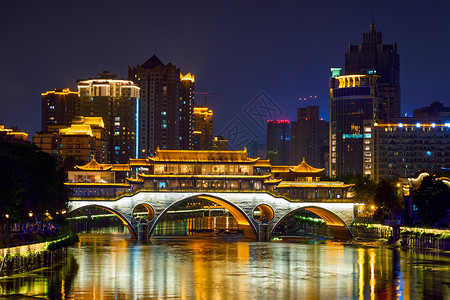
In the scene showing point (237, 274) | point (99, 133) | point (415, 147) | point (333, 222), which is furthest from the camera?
point (99, 133)

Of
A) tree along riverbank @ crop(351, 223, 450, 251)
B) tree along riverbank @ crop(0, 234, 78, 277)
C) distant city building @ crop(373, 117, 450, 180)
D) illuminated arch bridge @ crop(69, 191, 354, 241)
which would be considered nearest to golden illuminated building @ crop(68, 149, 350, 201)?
illuminated arch bridge @ crop(69, 191, 354, 241)

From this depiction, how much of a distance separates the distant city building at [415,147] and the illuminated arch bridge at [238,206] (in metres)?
86.1

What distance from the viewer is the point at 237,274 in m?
62.1

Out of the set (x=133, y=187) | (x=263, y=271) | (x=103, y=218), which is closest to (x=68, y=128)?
(x=103, y=218)

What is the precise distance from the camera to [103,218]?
139125 mm

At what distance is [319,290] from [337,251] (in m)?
29.4

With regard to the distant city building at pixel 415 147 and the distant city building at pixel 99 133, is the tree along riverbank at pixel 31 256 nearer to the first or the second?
the distant city building at pixel 99 133

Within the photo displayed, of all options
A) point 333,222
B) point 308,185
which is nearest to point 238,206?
point 308,185

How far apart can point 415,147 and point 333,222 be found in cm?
8594

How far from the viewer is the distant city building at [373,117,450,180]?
598ft

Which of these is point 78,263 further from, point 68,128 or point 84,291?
point 68,128

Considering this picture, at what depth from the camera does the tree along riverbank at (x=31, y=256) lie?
54.9m

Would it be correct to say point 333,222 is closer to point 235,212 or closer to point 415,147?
point 235,212

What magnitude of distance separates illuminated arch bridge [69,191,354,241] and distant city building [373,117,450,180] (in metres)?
86.1
